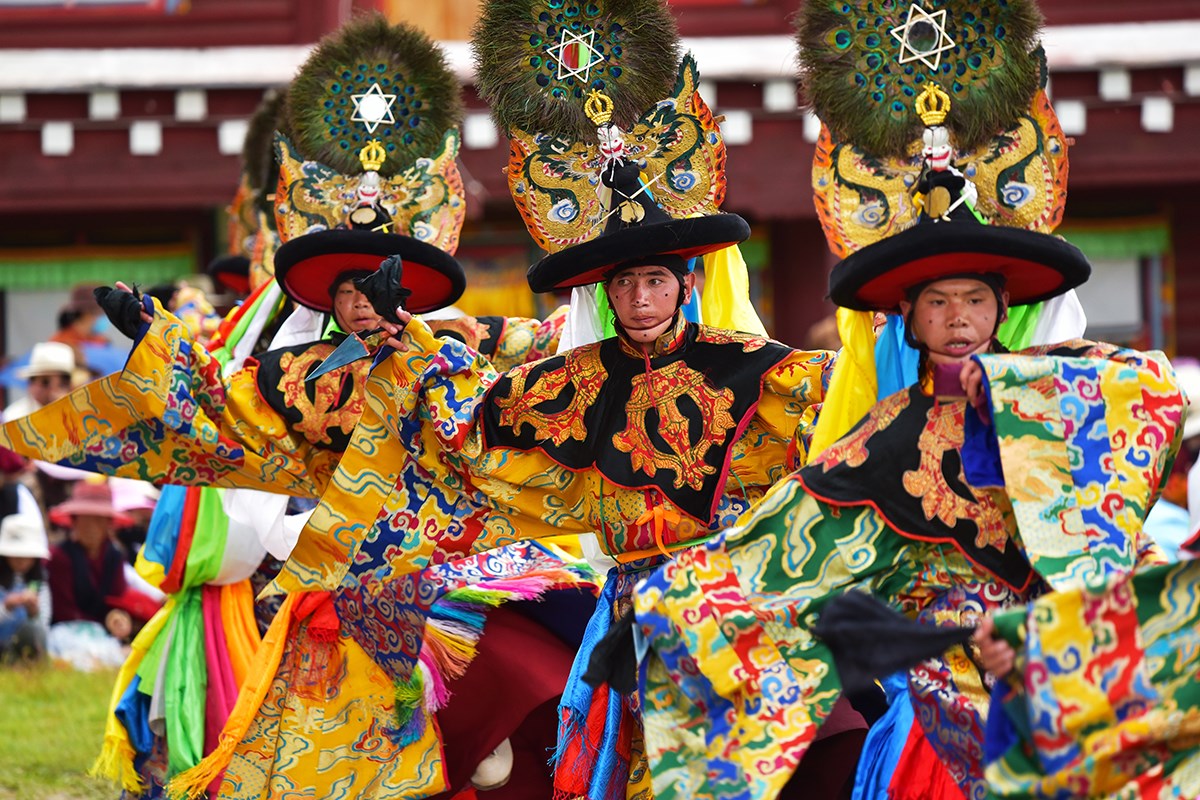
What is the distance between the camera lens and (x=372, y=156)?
19.4 ft

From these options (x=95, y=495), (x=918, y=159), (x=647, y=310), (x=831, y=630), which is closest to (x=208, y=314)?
(x=95, y=495)

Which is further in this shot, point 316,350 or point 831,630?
point 316,350

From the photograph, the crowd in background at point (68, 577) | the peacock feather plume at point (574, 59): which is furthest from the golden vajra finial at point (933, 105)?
the crowd in background at point (68, 577)

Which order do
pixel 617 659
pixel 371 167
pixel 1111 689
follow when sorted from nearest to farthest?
pixel 1111 689 < pixel 617 659 < pixel 371 167

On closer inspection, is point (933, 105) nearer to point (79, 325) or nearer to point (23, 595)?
point (23, 595)

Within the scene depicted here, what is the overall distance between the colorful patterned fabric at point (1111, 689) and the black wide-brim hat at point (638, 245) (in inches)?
58.7

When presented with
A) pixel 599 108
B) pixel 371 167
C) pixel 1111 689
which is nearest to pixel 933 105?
pixel 599 108

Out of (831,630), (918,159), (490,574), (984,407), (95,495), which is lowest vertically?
(95,495)

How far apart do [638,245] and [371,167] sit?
1.47 metres

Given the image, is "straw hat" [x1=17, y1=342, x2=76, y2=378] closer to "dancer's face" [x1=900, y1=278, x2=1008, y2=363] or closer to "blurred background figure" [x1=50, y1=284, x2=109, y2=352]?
"blurred background figure" [x1=50, y1=284, x2=109, y2=352]

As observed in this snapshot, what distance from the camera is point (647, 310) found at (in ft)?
15.6

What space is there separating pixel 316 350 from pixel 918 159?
7.14 ft

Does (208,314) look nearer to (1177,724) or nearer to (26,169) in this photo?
(26,169)

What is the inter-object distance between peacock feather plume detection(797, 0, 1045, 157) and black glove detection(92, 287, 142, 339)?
6.84ft
